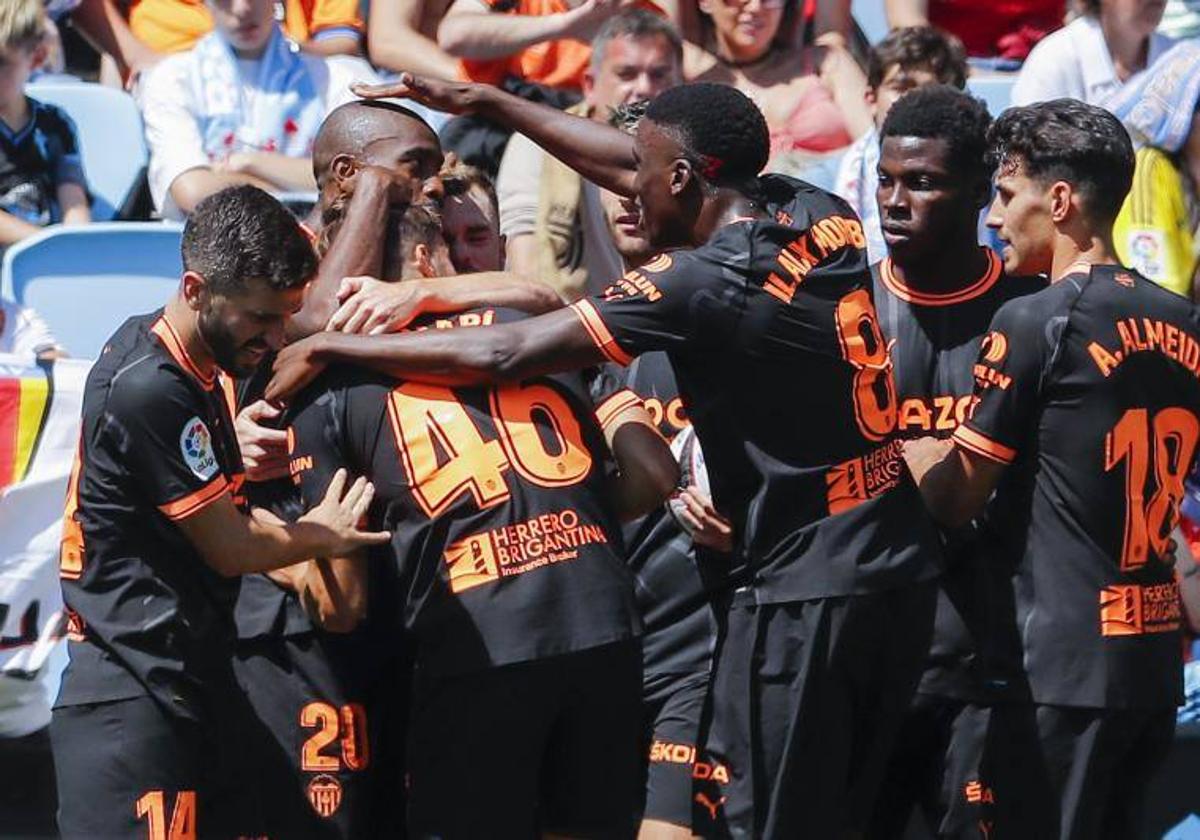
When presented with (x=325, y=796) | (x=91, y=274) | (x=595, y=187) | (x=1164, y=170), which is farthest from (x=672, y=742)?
(x=1164, y=170)

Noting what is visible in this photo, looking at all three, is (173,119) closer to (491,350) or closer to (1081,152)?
(491,350)

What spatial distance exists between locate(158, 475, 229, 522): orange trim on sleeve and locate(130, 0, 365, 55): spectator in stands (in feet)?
14.1

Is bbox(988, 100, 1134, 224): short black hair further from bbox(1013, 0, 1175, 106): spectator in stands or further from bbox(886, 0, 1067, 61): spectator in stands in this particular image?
bbox(886, 0, 1067, 61): spectator in stands

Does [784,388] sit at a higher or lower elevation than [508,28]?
lower

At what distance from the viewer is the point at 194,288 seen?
486 centimetres

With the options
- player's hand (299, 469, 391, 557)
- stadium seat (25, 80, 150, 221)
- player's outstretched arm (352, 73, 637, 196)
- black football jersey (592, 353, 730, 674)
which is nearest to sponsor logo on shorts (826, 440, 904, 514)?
black football jersey (592, 353, 730, 674)

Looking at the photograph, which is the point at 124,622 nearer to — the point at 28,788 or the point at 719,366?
the point at 719,366

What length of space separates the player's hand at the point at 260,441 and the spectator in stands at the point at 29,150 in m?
2.68

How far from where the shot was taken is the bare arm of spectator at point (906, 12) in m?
8.60

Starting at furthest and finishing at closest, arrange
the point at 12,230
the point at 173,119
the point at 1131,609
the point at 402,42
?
the point at 402,42 → the point at 173,119 → the point at 12,230 → the point at 1131,609

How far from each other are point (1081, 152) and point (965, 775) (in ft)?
5.37

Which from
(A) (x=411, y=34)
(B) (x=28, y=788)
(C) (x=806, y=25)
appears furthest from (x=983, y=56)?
(B) (x=28, y=788)

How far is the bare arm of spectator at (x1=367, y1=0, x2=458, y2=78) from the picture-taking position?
8.48 m

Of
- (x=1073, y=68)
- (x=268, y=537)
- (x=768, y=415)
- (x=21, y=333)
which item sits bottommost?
(x=268, y=537)
